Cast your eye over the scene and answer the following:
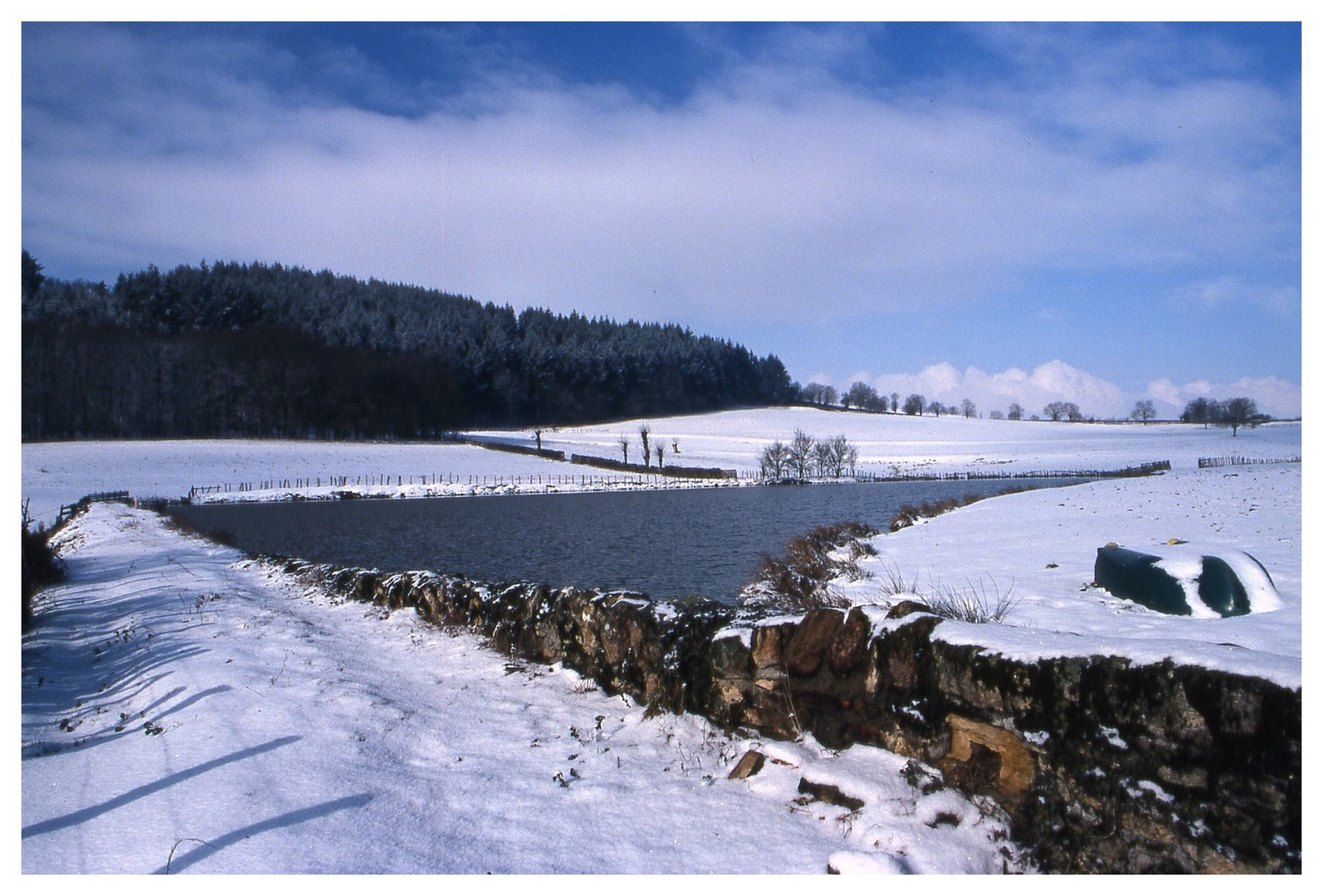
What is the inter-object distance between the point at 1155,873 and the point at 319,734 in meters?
5.38

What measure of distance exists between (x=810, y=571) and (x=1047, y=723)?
949cm

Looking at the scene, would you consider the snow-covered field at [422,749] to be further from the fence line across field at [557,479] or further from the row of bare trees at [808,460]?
the row of bare trees at [808,460]

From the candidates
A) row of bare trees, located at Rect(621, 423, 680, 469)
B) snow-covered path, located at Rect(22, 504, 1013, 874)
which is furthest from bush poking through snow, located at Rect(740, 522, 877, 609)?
row of bare trees, located at Rect(621, 423, 680, 469)

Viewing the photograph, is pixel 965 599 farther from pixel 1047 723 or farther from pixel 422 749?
pixel 422 749

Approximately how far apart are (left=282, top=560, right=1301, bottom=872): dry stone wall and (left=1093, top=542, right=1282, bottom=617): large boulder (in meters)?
4.51

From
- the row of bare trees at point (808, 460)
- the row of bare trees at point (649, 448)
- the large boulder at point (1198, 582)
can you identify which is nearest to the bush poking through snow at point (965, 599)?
the large boulder at point (1198, 582)

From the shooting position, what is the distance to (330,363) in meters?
91.2

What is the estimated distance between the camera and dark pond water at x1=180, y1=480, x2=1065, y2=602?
17.8 m

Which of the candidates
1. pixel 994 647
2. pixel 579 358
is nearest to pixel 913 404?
pixel 579 358

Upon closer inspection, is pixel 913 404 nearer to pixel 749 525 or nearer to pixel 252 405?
pixel 252 405

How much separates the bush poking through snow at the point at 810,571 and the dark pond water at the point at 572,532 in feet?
3.01

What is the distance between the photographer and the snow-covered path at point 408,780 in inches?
165

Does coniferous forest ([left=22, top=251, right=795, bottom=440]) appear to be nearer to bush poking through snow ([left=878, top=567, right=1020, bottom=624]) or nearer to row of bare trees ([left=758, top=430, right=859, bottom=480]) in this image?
bush poking through snow ([left=878, top=567, right=1020, bottom=624])

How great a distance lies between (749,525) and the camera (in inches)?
1107
